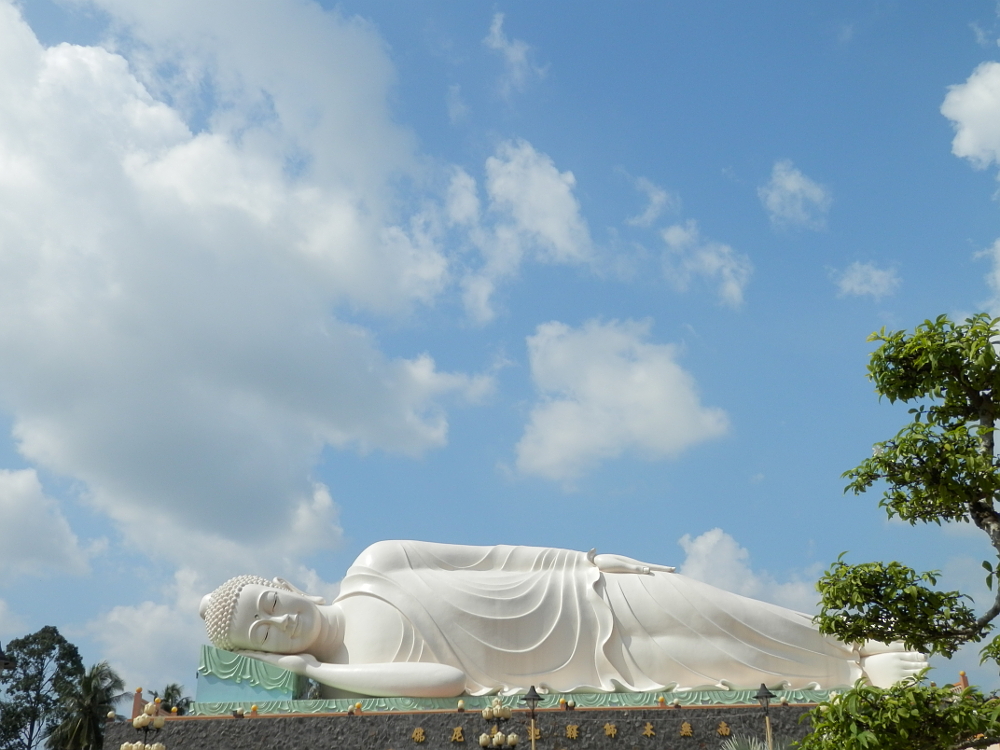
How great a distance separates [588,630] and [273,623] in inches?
129

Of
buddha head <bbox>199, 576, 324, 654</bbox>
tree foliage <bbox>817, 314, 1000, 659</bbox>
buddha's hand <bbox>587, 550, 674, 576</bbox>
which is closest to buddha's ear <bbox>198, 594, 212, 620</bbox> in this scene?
buddha head <bbox>199, 576, 324, 654</bbox>

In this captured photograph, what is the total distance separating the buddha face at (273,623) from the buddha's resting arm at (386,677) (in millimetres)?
193

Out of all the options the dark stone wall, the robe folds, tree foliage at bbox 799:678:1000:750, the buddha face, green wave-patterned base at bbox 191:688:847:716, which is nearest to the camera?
tree foliage at bbox 799:678:1000:750

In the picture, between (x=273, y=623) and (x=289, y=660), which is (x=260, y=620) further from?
(x=289, y=660)

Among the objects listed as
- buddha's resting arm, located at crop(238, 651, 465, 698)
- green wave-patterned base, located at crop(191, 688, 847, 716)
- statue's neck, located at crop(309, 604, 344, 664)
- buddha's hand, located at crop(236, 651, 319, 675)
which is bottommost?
green wave-patterned base, located at crop(191, 688, 847, 716)

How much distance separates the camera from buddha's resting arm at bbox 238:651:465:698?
885cm

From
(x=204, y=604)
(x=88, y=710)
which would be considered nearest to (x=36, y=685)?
(x=88, y=710)

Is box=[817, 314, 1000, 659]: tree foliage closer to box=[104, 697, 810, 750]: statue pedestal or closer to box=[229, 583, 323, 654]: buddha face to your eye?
box=[104, 697, 810, 750]: statue pedestal

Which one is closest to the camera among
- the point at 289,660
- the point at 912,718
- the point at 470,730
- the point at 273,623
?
the point at 912,718

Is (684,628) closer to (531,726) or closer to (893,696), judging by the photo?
(531,726)

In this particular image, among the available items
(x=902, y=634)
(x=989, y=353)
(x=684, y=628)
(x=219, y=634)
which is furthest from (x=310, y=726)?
(x=989, y=353)

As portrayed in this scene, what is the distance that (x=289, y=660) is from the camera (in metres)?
9.13

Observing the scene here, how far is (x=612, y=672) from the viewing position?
9500 mm

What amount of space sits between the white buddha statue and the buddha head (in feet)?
0.04
